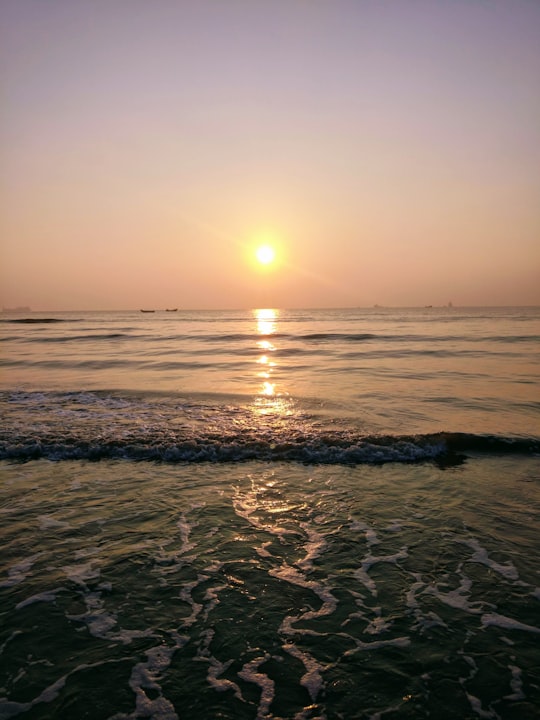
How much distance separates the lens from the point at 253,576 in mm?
5109

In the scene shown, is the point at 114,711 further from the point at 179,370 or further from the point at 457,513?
the point at 179,370

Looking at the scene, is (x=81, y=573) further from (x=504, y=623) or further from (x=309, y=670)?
(x=504, y=623)

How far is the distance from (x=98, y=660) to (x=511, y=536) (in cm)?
527

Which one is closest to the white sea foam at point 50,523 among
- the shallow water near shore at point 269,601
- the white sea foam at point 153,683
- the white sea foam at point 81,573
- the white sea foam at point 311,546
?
the shallow water near shore at point 269,601

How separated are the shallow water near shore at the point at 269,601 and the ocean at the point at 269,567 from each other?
0.02 metres

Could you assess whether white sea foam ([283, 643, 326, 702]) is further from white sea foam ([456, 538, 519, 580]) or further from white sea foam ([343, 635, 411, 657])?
white sea foam ([456, 538, 519, 580])

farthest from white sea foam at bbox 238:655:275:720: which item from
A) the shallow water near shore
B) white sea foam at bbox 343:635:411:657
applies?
white sea foam at bbox 343:635:411:657

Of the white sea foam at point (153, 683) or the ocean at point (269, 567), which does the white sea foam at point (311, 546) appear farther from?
the white sea foam at point (153, 683)

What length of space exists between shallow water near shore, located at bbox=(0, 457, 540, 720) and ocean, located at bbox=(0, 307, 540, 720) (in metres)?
Result: 0.02

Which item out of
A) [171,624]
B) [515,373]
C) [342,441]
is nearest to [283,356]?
[515,373]

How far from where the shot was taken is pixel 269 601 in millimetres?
4672

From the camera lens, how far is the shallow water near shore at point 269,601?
139 inches

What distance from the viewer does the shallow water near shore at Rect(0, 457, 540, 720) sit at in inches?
139

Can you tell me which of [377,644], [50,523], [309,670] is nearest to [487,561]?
[377,644]
